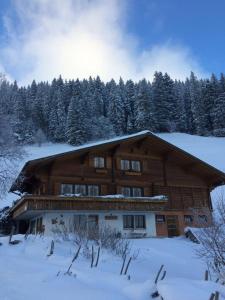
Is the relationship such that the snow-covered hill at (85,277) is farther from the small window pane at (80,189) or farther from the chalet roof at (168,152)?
the chalet roof at (168,152)

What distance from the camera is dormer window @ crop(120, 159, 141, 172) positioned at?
101 feet

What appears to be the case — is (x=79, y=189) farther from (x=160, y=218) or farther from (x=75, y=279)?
(x=75, y=279)

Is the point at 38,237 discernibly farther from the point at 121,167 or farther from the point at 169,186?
the point at 169,186

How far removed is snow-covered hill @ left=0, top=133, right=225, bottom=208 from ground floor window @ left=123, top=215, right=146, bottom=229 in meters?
26.5

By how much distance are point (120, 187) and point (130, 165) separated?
239 cm

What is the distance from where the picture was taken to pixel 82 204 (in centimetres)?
2536

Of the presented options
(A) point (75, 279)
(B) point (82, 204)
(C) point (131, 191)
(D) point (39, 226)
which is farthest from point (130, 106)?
(A) point (75, 279)

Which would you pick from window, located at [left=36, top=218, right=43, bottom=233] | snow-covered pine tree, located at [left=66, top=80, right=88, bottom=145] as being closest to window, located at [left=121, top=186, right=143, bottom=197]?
window, located at [left=36, top=218, right=43, bottom=233]

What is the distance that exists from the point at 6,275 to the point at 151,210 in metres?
19.4

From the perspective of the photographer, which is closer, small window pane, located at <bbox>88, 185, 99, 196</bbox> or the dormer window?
small window pane, located at <bbox>88, 185, 99, 196</bbox>

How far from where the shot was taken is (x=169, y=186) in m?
32.3

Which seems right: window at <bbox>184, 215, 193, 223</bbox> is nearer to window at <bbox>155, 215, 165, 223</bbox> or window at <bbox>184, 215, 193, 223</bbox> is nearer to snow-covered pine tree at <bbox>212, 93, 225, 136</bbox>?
window at <bbox>155, 215, 165, 223</bbox>

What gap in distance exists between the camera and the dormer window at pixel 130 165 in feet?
101

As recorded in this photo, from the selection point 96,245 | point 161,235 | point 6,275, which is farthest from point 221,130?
point 6,275
